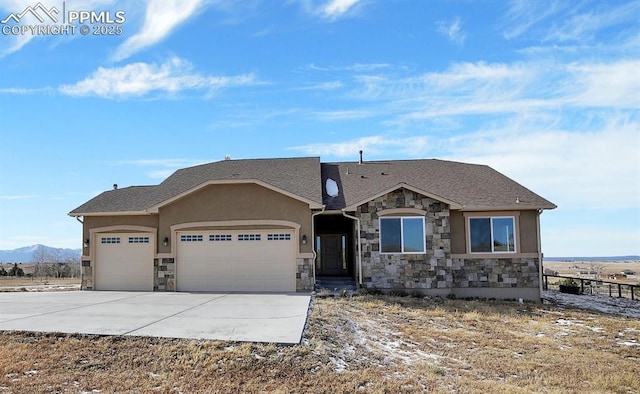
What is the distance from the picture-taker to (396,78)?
15.9m

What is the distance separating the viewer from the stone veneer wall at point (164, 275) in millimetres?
17312

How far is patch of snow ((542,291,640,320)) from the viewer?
15.8m

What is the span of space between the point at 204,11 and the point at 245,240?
24.9ft

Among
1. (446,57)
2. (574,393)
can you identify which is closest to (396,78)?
(446,57)

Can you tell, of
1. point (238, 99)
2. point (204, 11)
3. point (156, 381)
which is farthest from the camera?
point (238, 99)

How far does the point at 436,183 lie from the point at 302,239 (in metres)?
6.48

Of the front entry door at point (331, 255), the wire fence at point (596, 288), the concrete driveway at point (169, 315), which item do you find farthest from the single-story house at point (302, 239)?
the wire fence at point (596, 288)

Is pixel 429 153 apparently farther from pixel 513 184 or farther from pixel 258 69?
pixel 258 69

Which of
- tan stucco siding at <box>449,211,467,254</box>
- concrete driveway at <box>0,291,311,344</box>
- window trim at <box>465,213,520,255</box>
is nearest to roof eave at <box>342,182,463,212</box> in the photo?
tan stucco siding at <box>449,211,467,254</box>

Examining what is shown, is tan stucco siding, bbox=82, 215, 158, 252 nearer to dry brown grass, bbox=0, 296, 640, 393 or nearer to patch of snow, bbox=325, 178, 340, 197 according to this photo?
patch of snow, bbox=325, 178, 340, 197

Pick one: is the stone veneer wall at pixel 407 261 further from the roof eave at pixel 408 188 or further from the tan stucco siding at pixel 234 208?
the tan stucco siding at pixel 234 208

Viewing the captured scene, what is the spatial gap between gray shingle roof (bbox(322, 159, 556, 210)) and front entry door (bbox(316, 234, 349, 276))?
2.49 metres

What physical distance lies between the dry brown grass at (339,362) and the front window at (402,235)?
17.4 feet

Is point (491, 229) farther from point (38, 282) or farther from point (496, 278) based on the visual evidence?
point (38, 282)
